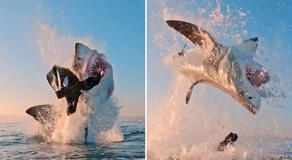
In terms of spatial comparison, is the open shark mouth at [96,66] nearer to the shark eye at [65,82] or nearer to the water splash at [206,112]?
the shark eye at [65,82]

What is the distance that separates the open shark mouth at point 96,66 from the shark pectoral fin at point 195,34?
1.57ft

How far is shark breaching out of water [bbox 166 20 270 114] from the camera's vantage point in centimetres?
339

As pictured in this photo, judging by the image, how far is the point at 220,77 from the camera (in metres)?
3.38

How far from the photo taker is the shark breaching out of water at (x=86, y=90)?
3178mm

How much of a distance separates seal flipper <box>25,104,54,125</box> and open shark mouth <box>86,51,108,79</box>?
1.00ft

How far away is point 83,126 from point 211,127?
2.51 ft

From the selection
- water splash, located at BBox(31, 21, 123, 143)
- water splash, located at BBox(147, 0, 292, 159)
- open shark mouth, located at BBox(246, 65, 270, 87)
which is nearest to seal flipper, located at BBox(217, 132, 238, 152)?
water splash, located at BBox(147, 0, 292, 159)

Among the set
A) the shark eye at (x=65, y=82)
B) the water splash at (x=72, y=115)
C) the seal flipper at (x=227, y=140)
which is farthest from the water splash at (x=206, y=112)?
the shark eye at (x=65, y=82)

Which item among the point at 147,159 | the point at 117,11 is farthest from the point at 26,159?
the point at 117,11

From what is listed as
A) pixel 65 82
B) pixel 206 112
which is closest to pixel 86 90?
pixel 65 82

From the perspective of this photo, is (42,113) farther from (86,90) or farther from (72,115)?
(86,90)

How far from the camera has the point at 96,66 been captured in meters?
3.25

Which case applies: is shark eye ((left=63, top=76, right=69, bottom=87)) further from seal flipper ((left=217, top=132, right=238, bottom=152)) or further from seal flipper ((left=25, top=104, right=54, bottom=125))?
seal flipper ((left=217, top=132, right=238, bottom=152))

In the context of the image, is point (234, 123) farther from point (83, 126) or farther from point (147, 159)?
point (83, 126)
